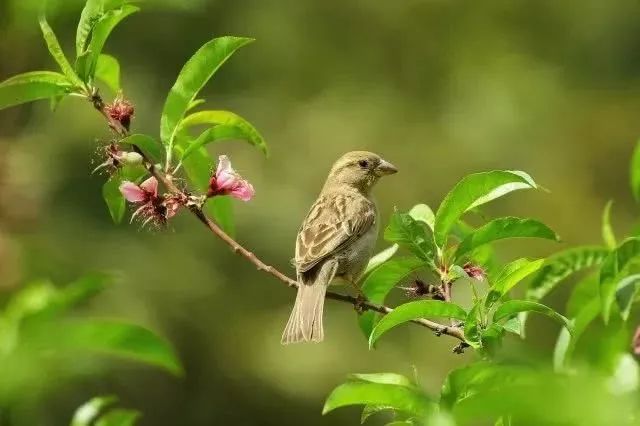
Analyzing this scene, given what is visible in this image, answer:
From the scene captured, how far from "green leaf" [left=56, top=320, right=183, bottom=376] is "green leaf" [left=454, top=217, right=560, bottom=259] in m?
1.24

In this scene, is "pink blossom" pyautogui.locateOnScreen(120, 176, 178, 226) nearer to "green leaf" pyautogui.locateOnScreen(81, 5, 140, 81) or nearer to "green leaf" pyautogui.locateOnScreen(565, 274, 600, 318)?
"green leaf" pyautogui.locateOnScreen(81, 5, 140, 81)

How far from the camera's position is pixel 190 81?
3664 millimetres

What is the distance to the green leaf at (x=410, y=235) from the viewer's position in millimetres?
3490

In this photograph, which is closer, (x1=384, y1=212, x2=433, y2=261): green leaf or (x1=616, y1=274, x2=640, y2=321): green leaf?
(x1=616, y1=274, x2=640, y2=321): green leaf

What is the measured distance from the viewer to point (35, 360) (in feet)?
6.61

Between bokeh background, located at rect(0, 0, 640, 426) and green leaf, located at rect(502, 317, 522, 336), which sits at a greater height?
bokeh background, located at rect(0, 0, 640, 426)

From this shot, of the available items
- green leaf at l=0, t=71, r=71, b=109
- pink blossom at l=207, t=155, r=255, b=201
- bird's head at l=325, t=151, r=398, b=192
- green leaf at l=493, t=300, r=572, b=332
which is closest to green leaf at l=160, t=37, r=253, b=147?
pink blossom at l=207, t=155, r=255, b=201

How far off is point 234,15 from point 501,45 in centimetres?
503

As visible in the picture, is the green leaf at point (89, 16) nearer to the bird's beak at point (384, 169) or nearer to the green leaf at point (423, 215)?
the green leaf at point (423, 215)

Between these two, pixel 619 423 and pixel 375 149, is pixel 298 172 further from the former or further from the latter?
pixel 619 423

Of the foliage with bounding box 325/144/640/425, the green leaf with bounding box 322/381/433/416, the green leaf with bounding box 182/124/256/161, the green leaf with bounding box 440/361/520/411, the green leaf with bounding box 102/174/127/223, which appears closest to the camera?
the foliage with bounding box 325/144/640/425

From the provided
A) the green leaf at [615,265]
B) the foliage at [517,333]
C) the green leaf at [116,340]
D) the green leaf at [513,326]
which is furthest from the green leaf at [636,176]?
the green leaf at [116,340]

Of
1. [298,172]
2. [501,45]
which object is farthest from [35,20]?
[501,45]

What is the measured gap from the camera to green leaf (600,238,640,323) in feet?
10.7
